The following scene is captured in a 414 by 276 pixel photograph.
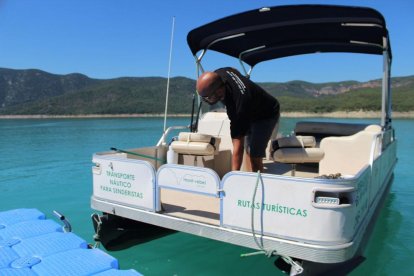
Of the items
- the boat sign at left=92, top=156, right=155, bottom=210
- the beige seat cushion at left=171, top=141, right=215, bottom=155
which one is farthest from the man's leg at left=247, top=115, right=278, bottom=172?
the boat sign at left=92, top=156, right=155, bottom=210

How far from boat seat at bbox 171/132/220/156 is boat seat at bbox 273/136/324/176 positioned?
836mm

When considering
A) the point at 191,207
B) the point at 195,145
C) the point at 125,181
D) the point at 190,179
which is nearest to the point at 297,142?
the point at 195,145

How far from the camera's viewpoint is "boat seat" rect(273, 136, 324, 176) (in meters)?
4.37

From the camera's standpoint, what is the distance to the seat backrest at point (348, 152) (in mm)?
4457

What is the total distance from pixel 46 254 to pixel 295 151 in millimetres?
2949

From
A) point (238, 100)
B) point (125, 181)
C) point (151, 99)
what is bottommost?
point (125, 181)

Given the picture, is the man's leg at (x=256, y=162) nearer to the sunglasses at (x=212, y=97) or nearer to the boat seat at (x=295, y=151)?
the boat seat at (x=295, y=151)

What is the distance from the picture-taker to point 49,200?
8.07 metres

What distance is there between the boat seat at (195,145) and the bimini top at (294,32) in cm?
168

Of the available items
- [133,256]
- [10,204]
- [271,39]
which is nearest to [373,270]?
[133,256]

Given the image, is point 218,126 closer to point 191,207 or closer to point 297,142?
point 297,142

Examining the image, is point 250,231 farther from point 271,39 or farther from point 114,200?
point 271,39

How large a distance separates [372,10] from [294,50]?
7.89 ft

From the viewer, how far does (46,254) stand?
298 centimetres
